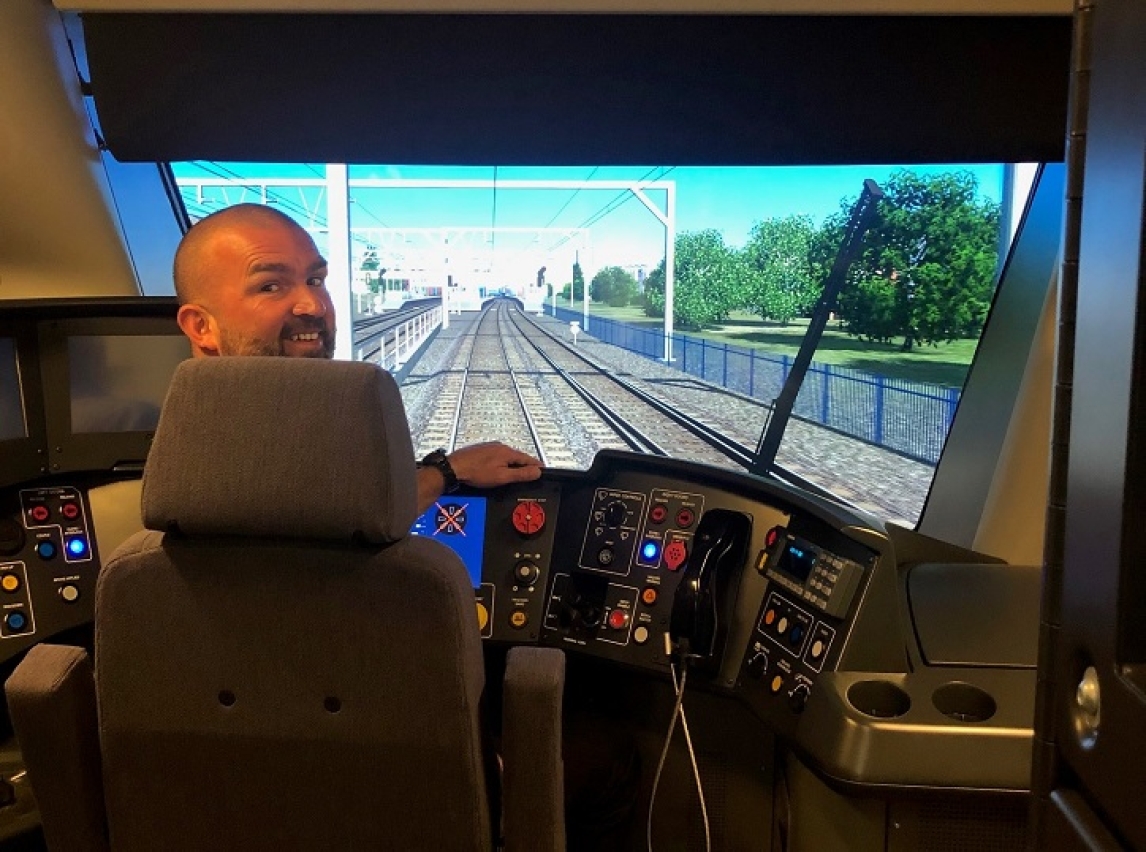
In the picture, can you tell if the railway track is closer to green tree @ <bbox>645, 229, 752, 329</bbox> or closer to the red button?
green tree @ <bbox>645, 229, 752, 329</bbox>

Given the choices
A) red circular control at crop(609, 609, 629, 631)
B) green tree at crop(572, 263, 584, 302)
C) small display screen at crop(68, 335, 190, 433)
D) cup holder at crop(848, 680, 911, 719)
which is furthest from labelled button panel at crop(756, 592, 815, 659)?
small display screen at crop(68, 335, 190, 433)

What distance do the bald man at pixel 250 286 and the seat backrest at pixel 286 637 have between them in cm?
57

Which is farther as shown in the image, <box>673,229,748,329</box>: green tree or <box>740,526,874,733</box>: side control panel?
<box>673,229,748,329</box>: green tree

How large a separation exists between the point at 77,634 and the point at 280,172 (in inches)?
49.4

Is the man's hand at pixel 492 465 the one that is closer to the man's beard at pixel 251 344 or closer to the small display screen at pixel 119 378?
the man's beard at pixel 251 344

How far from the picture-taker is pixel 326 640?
3.74 feet

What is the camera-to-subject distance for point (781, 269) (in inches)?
88.4

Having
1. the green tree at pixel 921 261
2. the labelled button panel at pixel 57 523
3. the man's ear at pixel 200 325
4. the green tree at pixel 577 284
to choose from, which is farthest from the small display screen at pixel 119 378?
the green tree at pixel 921 261

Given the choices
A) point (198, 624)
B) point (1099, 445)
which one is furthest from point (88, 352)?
point (1099, 445)

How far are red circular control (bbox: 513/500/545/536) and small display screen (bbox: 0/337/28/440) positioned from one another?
1.15 m

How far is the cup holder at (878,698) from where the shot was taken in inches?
56.6

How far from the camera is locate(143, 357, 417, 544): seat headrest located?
3.51 ft

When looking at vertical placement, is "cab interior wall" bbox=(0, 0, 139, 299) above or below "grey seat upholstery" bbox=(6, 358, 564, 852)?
above

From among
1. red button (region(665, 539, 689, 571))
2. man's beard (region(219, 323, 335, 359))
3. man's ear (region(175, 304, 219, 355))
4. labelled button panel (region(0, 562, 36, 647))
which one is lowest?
labelled button panel (region(0, 562, 36, 647))
